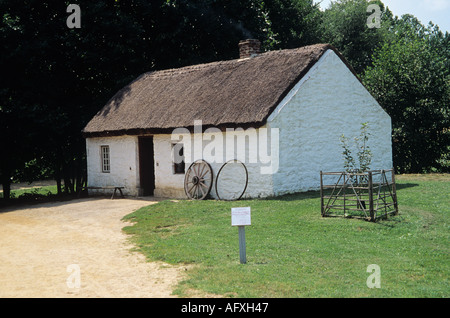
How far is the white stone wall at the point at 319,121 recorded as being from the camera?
1603cm

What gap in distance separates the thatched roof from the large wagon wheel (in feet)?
4.99

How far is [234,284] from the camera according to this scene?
7047 mm

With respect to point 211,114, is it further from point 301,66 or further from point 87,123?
point 87,123

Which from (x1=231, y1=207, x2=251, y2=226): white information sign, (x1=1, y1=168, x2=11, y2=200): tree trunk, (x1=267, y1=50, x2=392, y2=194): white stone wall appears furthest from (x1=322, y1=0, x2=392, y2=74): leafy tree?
(x1=231, y1=207, x2=251, y2=226): white information sign

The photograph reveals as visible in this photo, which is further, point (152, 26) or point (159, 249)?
point (152, 26)

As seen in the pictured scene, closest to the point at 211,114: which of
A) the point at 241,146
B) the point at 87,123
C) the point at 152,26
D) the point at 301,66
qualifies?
the point at 241,146

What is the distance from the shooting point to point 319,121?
56.7ft

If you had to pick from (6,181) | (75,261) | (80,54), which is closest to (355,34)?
(80,54)

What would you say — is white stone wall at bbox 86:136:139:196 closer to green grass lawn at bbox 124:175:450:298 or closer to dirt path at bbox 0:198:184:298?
dirt path at bbox 0:198:184:298

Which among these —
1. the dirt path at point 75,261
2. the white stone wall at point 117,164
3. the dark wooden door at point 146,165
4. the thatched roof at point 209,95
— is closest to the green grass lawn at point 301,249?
the dirt path at point 75,261

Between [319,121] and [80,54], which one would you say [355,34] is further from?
[319,121]

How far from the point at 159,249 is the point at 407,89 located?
19.5 meters

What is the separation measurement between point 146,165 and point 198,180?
3595 mm

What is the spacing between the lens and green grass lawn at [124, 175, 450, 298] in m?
6.92
